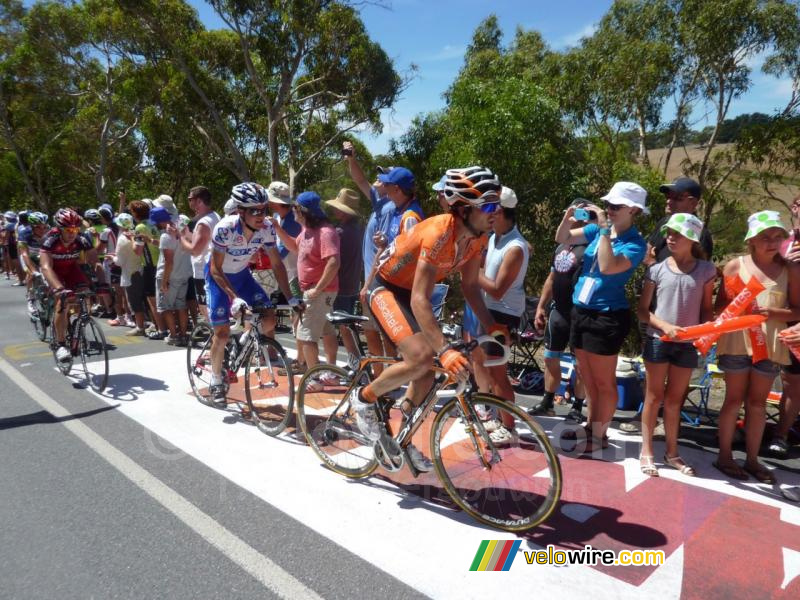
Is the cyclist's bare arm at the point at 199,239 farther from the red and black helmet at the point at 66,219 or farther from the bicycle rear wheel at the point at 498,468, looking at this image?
the bicycle rear wheel at the point at 498,468

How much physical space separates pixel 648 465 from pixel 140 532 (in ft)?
11.4

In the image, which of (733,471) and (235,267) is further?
(235,267)

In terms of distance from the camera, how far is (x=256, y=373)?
16.0 ft

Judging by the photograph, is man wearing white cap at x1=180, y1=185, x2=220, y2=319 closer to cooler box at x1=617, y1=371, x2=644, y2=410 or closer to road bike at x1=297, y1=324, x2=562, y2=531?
road bike at x1=297, y1=324, x2=562, y2=531

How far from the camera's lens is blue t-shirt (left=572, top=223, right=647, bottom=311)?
3.82 meters

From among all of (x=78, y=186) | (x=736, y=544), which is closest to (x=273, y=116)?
(x=736, y=544)

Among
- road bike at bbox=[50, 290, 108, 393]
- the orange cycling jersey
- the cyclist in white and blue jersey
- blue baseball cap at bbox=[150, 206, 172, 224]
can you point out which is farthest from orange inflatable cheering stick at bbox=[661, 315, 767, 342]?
blue baseball cap at bbox=[150, 206, 172, 224]

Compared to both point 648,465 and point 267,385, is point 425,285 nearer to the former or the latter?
point 648,465

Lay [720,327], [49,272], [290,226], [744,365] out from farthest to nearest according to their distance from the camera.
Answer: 1. [290,226]
2. [49,272]
3. [744,365]
4. [720,327]

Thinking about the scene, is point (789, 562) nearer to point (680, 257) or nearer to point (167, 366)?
point (680, 257)

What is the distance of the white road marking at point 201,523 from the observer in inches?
107

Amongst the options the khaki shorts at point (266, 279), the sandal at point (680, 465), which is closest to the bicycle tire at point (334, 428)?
the sandal at point (680, 465)

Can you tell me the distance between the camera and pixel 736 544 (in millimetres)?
3033

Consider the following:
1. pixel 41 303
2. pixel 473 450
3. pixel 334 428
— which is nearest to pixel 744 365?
pixel 473 450
